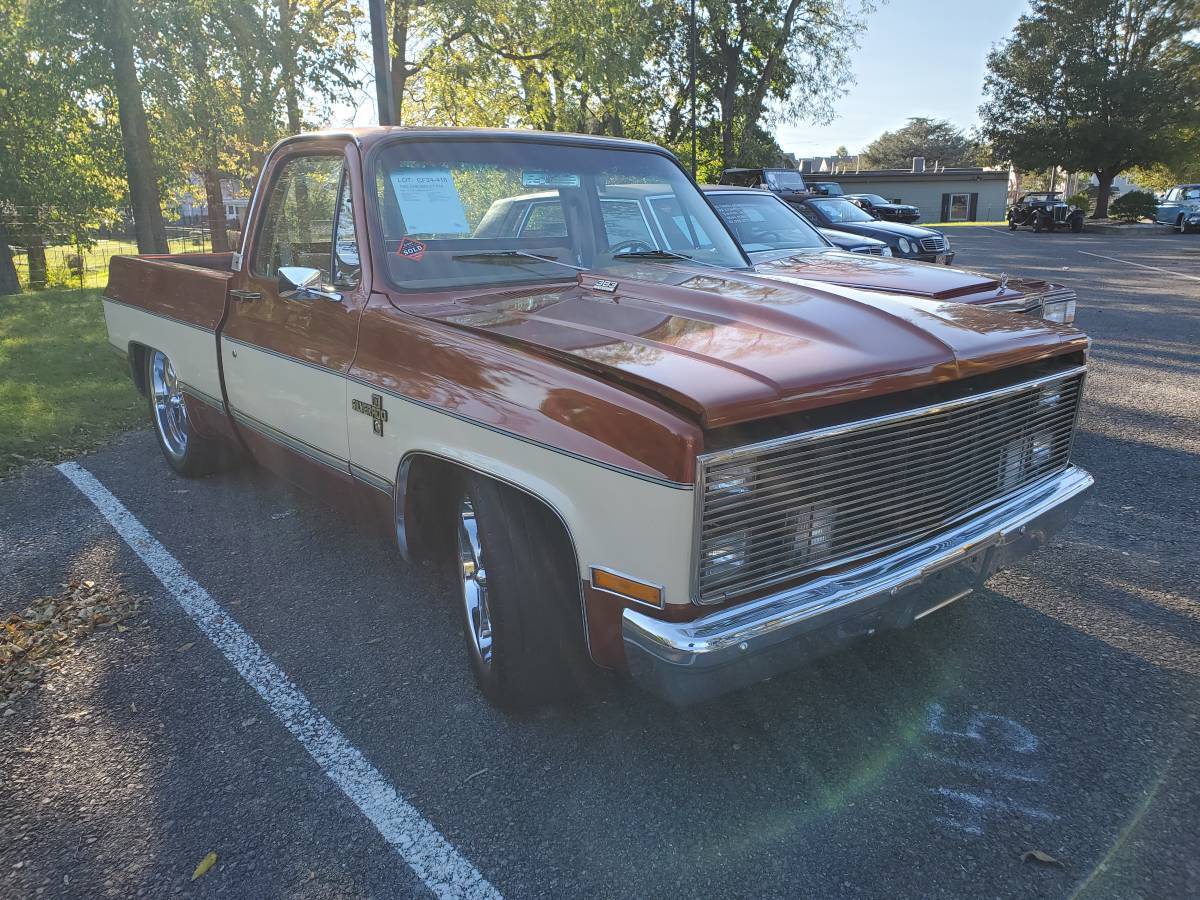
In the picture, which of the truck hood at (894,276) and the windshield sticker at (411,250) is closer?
the windshield sticker at (411,250)

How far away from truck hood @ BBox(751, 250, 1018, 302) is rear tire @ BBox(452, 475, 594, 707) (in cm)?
228

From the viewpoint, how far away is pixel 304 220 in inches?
149

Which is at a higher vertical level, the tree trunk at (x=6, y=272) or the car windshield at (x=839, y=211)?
the car windshield at (x=839, y=211)

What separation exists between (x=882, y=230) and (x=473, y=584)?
1190cm

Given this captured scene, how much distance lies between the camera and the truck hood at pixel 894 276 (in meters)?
4.86

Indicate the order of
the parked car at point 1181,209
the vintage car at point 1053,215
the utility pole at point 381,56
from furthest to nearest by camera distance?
the vintage car at point 1053,215
the parked car at point 1181,209
the utility pole at point 381,56

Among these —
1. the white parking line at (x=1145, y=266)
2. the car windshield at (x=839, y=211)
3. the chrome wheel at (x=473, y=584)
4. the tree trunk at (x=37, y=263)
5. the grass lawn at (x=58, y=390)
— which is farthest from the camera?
the tree trunk at (x=37, y=263)

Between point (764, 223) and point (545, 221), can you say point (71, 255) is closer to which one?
point (764, 223)

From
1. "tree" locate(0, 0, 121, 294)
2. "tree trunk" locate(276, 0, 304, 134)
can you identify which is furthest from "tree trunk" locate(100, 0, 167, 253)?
"tree trunk" locate(276, 0, 304, 134)

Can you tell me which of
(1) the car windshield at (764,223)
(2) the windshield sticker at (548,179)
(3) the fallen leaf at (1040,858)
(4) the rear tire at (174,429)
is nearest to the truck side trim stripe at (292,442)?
(4) the rear tire at (174,429)

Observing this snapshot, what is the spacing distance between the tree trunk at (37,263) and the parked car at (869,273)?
57.2ft

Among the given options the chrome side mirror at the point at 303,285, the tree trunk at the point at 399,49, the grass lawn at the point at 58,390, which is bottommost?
the grass lawn at the point at 58,390

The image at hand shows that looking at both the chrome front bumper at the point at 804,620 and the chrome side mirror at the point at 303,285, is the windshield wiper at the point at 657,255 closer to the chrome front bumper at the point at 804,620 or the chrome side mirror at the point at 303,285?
the chrome side mirror at the point at 303,285

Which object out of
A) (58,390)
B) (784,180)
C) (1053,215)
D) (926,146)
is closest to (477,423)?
(58,390)
